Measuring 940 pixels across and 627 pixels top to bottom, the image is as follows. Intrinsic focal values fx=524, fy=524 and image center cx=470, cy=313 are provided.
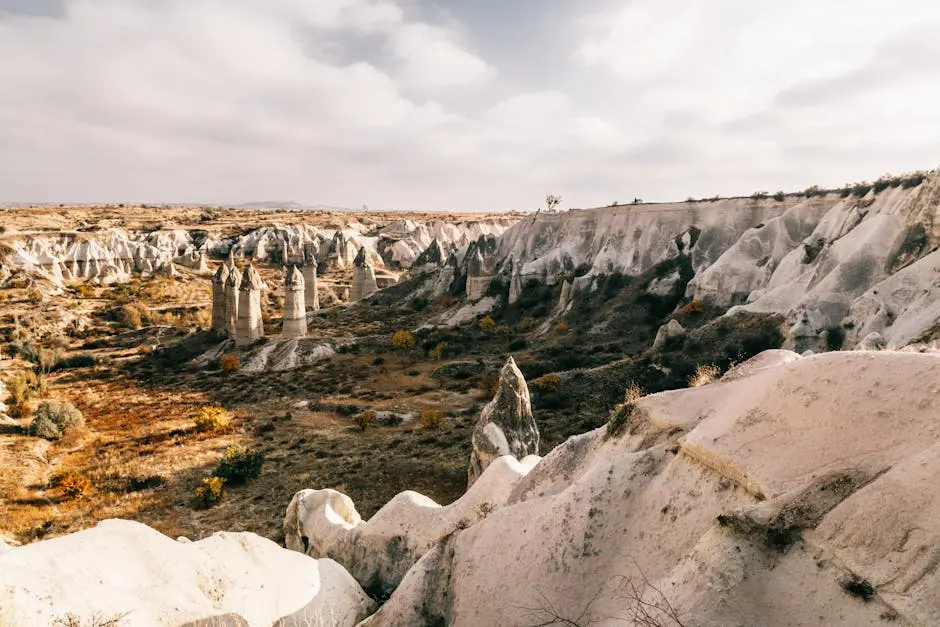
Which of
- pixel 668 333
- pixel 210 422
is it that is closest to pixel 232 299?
pixel 210 422

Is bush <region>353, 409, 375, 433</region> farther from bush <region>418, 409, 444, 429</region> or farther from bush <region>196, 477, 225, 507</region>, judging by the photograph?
bush <region>196, 477, 225, 507</region>

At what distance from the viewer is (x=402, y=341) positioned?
39.1 metres

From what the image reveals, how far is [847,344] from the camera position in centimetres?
2023

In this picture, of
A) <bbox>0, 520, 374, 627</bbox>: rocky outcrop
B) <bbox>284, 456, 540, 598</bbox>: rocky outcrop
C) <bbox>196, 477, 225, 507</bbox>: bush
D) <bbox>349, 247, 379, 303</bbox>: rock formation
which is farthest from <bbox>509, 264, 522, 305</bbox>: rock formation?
<bbox>0, 520, 374, 627</bbox>: rocky outcrop

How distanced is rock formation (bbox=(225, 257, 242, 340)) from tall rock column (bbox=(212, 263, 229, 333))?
442mm

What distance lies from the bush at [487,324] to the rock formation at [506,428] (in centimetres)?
2582

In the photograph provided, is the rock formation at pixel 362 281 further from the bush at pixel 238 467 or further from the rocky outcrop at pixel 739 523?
the rocky outcrop at pixel 739 523

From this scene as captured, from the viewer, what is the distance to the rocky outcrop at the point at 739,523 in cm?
378

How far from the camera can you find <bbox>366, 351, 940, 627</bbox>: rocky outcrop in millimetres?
3777

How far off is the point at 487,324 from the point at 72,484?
29.7m

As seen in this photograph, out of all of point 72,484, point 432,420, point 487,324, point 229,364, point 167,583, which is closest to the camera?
point 167,583

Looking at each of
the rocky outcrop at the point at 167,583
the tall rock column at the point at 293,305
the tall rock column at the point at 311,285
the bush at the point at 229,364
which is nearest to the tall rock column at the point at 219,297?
the tall rock column at the point at 293,305

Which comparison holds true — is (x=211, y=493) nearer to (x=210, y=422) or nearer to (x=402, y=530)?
(x=210, y=422)

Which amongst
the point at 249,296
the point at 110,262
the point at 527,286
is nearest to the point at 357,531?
the point at 249,296
